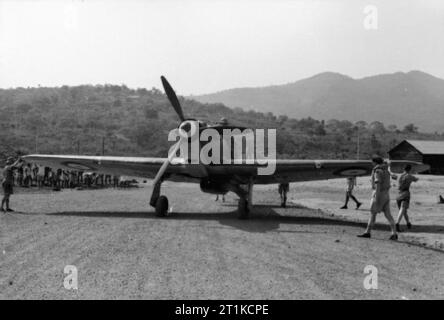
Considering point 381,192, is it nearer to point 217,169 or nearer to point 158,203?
point 217,169

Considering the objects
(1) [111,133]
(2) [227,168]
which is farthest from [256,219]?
(1) [111,133]

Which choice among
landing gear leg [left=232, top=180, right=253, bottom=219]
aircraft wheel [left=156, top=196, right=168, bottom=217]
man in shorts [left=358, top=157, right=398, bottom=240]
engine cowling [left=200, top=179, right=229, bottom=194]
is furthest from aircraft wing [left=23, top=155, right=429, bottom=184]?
man in shorts [left=358, top=157, right=398, bottom=240]

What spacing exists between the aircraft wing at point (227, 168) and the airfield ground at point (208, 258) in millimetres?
1874

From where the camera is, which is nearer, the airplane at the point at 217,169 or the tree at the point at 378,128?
the airplane at the point at 217,169

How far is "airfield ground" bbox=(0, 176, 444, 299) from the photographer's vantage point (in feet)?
21.6

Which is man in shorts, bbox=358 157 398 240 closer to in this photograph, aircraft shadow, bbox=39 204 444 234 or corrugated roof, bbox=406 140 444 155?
aircraft shadow, bbox=39 204 444 234

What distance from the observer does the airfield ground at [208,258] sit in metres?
6.60

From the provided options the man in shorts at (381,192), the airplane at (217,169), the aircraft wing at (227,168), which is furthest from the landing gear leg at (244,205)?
the man in shorts at (381,192)

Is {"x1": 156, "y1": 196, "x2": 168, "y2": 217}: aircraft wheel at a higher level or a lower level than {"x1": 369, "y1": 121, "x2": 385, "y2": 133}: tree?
lower

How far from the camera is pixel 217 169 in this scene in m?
16.7

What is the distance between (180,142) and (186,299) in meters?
10.3

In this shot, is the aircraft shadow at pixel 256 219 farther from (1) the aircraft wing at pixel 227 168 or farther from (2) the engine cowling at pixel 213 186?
(1) the aircraft wing at pixel 227 168
